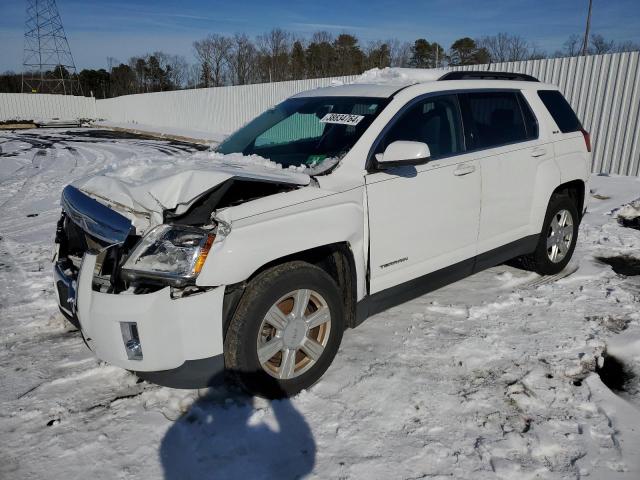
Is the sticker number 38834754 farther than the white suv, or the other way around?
the sticker number 38834754

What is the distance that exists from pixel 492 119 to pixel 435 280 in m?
1.60

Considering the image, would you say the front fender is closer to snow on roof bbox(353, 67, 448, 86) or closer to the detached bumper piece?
the detached bumper piece

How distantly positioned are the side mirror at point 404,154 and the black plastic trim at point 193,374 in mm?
1590

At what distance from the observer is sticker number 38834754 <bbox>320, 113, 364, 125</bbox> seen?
11.6 ft

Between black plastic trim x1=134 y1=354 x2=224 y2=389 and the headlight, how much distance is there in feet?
1.48

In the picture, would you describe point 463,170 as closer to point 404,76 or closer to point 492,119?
point 492,119

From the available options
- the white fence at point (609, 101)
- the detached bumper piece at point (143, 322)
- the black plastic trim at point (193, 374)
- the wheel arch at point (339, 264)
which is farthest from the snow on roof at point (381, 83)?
the white fence at point (609, 101)

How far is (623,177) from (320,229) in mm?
9574

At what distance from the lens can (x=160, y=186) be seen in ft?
9.20

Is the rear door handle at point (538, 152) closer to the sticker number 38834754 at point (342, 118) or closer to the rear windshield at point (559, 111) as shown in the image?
the rear windshield at point (559, 111)

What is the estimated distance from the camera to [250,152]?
13.2 ft

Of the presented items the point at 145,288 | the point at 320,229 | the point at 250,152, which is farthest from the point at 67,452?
the point at 250,152

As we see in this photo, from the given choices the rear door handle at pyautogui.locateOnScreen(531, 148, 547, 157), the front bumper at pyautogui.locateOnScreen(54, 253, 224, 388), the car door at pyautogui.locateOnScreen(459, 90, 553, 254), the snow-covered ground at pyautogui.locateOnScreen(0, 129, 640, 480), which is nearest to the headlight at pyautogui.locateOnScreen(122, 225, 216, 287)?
the front bumper at pyautogui.locateOnScreen(54, 253, 224, 388)

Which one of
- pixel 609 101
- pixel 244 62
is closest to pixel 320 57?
pixel 244 62
